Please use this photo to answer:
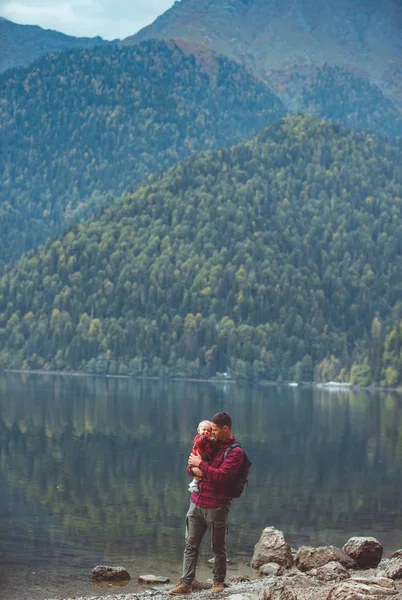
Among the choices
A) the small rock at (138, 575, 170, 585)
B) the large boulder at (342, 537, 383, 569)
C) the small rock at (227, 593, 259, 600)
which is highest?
the small rock at (227, 593, 259, 600)

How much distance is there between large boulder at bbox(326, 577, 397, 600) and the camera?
24891 millimetres

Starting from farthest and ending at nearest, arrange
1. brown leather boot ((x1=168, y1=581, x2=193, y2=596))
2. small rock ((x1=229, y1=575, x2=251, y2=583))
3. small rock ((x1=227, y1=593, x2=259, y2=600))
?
small rock ((x1=229, y1=575, x2=251, y2=583)), brown leather boot ((x1=168, y1=581, x2=193, y2=596)), small rock ((x1=227, y1=593, x2=259, y2=600))

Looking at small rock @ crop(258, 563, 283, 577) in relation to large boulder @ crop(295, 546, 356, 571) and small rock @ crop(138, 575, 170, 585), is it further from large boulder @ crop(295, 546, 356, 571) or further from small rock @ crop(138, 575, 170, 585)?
small rock @ crop(138, 575, 170, 585)

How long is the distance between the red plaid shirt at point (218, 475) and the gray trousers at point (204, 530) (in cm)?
22

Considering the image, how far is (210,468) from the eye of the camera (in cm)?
2803

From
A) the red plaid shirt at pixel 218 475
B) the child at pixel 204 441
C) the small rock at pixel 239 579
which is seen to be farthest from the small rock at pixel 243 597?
the small rock at pixel 239 579

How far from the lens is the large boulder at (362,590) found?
2489cm

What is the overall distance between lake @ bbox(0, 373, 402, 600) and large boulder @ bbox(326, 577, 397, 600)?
903cm

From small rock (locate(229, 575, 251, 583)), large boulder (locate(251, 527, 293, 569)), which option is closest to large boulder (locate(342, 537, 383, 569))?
large boulder (locate(251, 527, 293, 569))

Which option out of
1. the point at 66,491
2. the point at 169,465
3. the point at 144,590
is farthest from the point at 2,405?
the point at 144,590

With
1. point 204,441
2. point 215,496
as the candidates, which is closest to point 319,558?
point 215,496

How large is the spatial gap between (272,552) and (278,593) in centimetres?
1164

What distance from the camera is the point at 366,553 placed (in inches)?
1449

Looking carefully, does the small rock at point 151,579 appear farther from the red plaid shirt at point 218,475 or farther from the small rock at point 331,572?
the red plaid shirt at point 218,475
